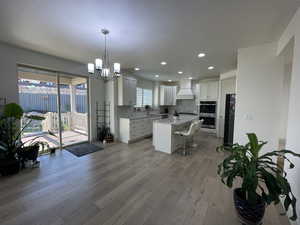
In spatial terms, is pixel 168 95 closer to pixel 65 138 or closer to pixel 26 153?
pixel 65 138

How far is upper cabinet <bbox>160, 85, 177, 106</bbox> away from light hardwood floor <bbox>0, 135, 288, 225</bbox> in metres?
4.34

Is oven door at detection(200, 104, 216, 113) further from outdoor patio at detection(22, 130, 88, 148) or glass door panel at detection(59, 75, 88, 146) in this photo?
outdoor patio at detection(22, 130, 88, 148)

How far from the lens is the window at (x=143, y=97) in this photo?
21.5ft

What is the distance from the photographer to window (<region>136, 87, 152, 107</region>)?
655cm

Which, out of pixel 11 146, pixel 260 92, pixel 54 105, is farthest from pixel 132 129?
pixel 260 92

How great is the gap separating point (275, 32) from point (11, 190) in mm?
5211

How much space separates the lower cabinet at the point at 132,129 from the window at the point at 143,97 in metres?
1.41

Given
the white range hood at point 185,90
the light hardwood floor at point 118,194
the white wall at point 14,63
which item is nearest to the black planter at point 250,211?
the light hardwood floor at point 118,194

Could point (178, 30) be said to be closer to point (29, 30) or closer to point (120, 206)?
point (29, 30)

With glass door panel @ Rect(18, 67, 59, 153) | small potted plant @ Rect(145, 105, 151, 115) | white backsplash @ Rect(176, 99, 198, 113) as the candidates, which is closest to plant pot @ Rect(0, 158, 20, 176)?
glass door panel @ Rect(18, 67, 59, 153)

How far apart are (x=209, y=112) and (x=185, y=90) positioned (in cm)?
163

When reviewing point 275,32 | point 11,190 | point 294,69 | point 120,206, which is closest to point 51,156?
point 11,190

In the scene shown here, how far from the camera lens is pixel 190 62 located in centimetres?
416

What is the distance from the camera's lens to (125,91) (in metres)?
5.01
